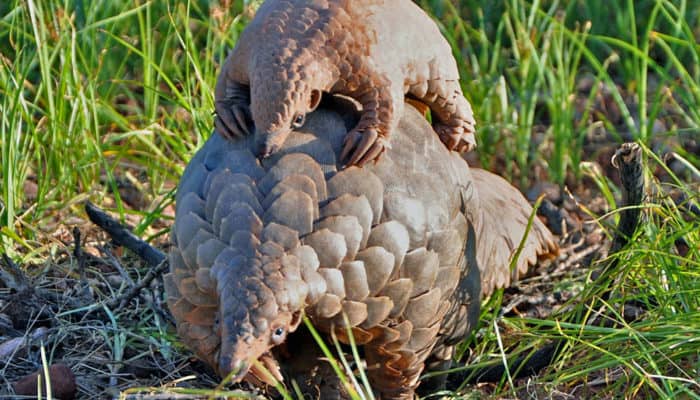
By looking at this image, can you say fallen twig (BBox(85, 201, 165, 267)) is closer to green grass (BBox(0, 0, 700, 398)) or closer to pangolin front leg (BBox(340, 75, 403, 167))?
green grass (BBox(0, 0, 700, 398))

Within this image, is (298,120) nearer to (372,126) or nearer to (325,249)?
(372,126)

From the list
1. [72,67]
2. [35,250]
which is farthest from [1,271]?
[72,67]

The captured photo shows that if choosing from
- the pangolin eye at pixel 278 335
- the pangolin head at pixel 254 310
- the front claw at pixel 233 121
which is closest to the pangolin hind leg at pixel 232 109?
the front claw at pixel 233 121

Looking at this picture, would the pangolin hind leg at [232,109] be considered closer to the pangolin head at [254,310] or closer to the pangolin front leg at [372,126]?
the pangolin front leg at [372,126]

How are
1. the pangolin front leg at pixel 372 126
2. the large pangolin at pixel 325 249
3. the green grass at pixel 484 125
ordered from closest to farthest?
the large pangolin at pixel 325 249, the pangolin front leg at pixel 372 126, the green grass at pixel 484 125

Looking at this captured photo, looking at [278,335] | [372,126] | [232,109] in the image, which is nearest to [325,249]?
[278,335]

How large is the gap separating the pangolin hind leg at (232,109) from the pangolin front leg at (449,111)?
1.44 feet

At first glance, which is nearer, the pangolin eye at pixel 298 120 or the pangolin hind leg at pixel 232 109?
the pangolin eye at pixel 298 120

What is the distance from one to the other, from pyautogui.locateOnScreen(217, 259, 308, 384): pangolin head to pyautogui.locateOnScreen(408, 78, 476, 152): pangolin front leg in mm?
713

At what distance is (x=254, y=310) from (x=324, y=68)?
631 mm

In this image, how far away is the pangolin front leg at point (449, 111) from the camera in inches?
112

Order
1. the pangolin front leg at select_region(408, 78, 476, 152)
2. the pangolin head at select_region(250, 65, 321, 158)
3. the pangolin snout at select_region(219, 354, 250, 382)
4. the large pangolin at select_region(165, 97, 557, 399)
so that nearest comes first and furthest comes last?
the pangolin snout at select_region(219, 354, 250, 382) → the large pangolin at select_region(165, 97, 557, 399) → the pangolin head at select_region(250, 65, 321, 158) → the pangolin front leg at select_region(408, 78, 476, 152)

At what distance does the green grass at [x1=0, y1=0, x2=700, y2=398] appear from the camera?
9.82 ft

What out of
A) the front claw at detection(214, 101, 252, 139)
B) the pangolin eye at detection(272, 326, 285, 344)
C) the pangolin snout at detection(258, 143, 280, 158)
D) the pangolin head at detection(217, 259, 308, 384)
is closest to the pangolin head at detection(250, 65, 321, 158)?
the pangolin snout at detection(258, 143, 280, 158)
